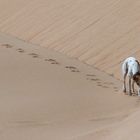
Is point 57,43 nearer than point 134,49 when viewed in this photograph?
No

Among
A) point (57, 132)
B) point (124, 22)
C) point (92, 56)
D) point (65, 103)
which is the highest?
point (124, 22)

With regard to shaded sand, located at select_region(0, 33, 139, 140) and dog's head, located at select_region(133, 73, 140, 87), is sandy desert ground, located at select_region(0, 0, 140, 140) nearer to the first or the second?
shaded sand, located at select_region(0, 33, 139, 140)

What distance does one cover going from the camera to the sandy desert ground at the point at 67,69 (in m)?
9.79

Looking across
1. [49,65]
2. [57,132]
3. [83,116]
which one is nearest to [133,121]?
[57,132]

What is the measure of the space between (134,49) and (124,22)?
2.04 m

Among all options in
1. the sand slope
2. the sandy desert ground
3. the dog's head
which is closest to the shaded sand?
the sandy desert ground

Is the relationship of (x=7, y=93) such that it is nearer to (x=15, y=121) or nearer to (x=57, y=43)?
(x=15, y=121)

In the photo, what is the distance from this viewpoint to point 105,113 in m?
11.2

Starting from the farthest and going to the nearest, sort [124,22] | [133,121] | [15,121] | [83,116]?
[124,22] < [83,116] < [15,121] < [133,121]

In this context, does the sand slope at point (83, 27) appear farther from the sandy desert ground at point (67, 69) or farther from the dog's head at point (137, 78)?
the dog's head at point (137, 78)

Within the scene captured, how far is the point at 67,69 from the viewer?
1555cm

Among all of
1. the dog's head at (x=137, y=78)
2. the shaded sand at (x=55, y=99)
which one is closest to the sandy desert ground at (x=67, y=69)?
the shaded sand at (x=55, y=99)

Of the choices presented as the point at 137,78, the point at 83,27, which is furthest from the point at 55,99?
the point at 83,27

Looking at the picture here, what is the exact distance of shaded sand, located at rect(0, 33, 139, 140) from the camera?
954cm
